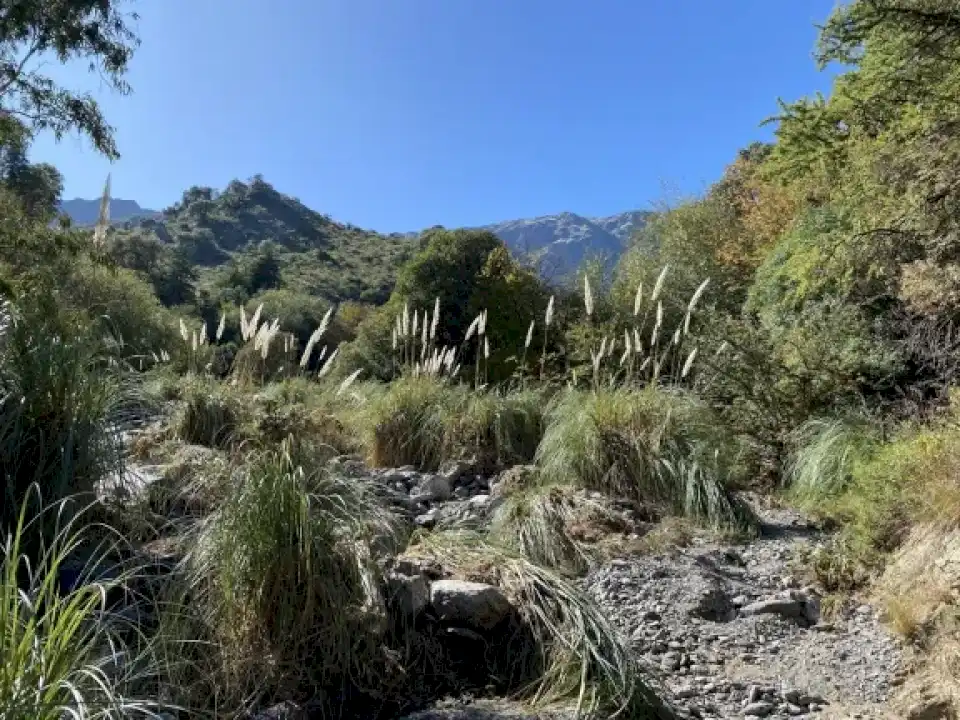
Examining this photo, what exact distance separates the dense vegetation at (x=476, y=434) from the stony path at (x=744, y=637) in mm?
212

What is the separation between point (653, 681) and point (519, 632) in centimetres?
49

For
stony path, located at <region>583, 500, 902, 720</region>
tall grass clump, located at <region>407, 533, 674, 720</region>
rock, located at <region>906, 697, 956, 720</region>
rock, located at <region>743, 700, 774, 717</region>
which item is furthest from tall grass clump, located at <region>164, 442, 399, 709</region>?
rock, located at <region>906, 697, 956, 720</region>

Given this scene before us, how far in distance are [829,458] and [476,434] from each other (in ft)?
8.49

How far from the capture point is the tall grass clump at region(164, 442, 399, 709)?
7.43 ft

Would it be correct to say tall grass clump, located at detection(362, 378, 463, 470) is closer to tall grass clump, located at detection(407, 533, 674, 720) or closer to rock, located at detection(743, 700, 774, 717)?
tall grass clump, located at detection(407, 533, 674, 720)

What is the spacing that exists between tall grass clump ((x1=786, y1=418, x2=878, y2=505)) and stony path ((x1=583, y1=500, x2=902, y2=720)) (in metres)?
0.91

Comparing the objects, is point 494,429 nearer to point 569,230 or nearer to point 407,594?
point 407,594

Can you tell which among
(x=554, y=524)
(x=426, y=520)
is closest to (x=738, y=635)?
(x=554, y=524)

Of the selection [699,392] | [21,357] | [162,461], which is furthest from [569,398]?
[21,357]

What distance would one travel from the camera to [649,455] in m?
4.64

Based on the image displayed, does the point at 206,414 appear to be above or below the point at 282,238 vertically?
below

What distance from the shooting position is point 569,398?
566 cm

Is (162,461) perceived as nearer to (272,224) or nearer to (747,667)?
(747,667)

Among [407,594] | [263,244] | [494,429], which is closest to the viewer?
[407,594]
